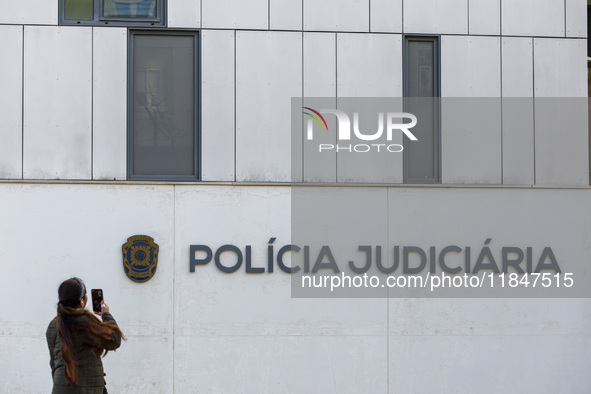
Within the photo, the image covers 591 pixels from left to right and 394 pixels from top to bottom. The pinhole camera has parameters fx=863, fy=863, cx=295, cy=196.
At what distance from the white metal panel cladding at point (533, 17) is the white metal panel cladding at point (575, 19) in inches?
3.3

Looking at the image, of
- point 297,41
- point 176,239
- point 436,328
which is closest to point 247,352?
point 176,239

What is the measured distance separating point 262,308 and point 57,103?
3515 mm

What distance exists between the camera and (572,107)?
433 inches

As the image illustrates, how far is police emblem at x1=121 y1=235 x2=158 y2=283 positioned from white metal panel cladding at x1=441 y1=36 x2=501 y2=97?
4.12 meters

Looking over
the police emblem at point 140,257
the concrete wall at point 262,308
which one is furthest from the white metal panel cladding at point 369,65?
the police emblem at point 140,257

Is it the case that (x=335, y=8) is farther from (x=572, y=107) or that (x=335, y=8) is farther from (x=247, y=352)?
(x=247, y=352)

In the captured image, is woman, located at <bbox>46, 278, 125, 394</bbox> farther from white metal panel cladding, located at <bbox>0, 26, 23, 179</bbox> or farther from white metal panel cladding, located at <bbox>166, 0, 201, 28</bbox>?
white metal panel cladding, located at <bbox>166, 0, 201, 28</bbox>

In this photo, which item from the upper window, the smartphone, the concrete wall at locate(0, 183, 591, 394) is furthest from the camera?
the upper window

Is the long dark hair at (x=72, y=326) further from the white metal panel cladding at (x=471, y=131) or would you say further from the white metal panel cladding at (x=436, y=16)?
the white metal panel cladding at (x=436, y=16)

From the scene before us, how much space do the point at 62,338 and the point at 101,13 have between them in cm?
490

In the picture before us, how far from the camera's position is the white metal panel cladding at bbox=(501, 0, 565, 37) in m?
11.0

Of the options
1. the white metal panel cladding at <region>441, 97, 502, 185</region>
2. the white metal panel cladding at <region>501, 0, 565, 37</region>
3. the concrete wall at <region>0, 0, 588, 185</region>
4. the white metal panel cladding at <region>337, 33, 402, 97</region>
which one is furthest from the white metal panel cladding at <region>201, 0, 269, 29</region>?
the white metal panel cladding at <region>501, 0, 565, 37</region>

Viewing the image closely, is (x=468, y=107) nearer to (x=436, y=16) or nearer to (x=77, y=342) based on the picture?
(x=436, y=16)

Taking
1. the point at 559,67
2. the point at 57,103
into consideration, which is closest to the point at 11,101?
the point at 57,103
